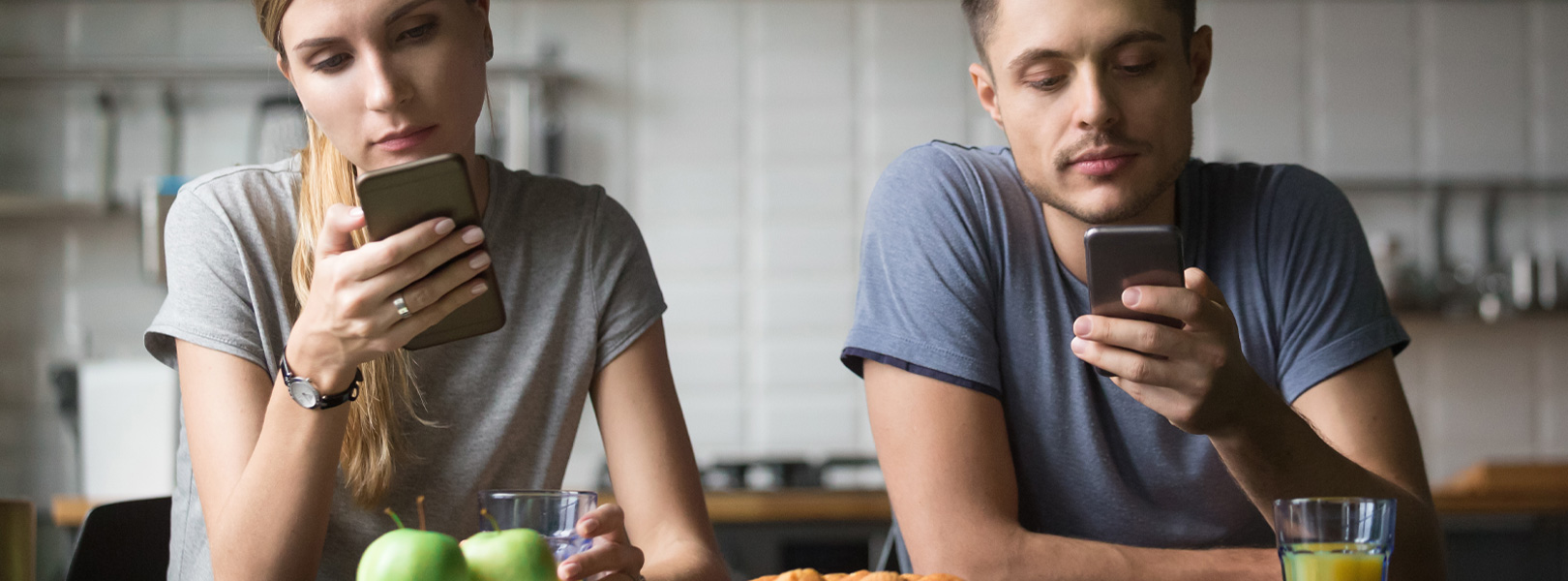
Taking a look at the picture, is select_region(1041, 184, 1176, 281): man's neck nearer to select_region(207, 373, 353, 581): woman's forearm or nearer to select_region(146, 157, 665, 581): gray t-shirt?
select_region(146, 157, 665, 581): gray t-shirt

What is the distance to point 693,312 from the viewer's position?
11.8 feet

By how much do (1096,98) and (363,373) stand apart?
730 mm

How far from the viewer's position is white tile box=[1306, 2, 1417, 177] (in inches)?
143

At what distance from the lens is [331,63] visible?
3.63 feet

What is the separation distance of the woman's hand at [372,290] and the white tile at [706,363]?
8.60 ft

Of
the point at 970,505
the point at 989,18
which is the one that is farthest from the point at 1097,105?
the point at 970,505

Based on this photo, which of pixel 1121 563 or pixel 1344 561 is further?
pixel 1121 563

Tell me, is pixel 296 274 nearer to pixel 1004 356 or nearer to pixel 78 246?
pixel 1004 356

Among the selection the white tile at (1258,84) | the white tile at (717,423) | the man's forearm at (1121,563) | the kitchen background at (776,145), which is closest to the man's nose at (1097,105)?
the man's forearm at (1121,563)

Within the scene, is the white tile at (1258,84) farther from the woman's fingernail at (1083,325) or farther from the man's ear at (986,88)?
the woman's fingernail at (1083,325)

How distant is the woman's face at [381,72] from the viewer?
108cm

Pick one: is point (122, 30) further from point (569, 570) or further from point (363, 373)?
point (569, 570)

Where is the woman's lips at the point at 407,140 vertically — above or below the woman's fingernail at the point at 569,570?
above

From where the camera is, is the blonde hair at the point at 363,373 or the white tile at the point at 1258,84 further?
the white tile at the point at 1258,84
